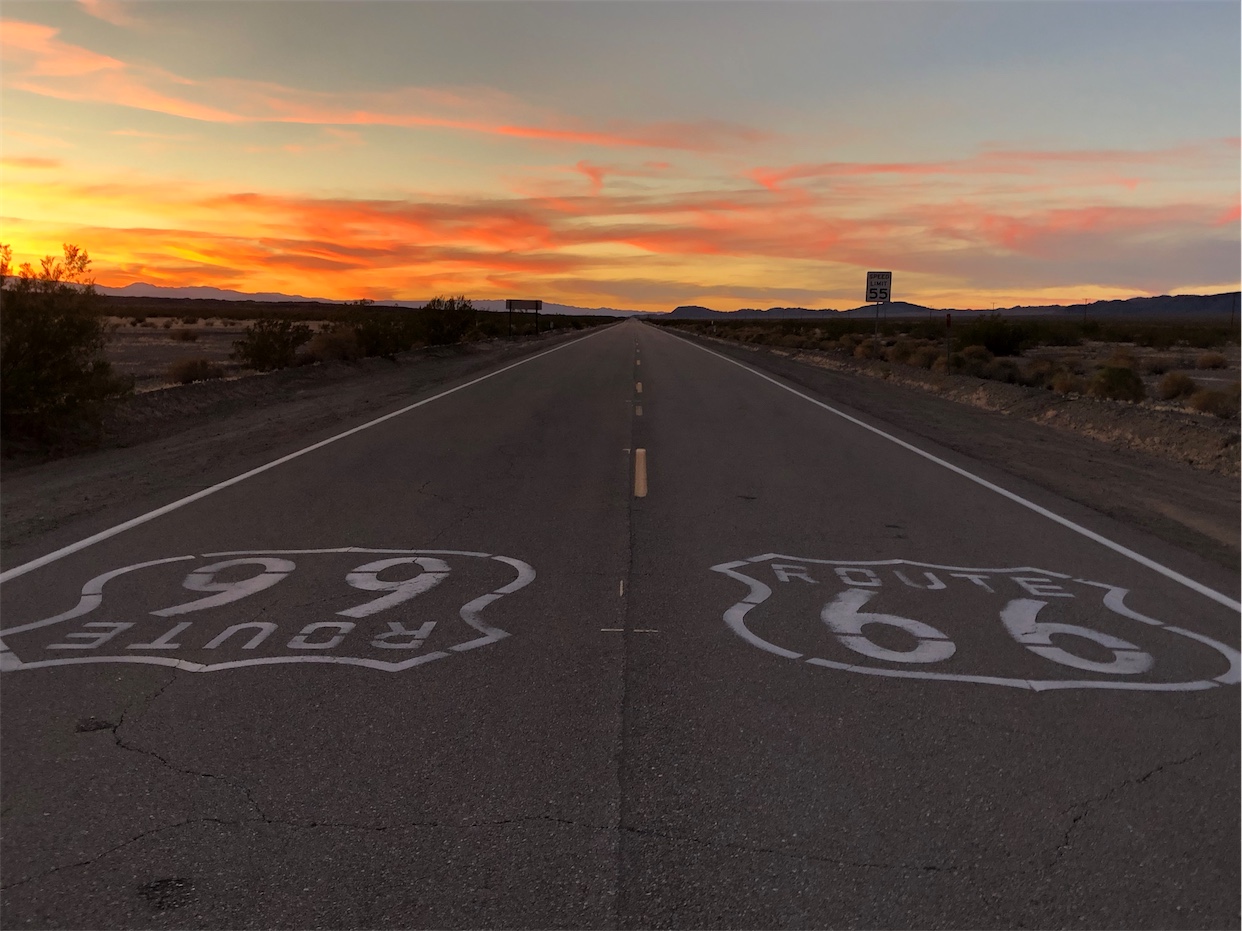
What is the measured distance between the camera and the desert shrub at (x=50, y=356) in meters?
14.2

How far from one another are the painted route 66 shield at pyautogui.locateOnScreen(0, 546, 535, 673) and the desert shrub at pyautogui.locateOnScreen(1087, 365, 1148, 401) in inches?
922

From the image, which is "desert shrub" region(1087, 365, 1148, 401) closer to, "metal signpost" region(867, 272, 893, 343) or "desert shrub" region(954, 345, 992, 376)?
"desert shrub" region(954, 345, 992, 376)

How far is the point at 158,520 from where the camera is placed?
9.05 meters

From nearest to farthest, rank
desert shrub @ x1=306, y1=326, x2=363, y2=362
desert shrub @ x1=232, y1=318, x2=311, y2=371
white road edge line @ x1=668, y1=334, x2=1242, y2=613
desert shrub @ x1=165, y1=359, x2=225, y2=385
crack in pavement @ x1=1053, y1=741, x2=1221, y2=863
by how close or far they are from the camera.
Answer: crack in pavement @ x1=1053, y1=741, x2=1221, y2=863
white road edge line @ x1=668, y1=334, x2=1242, y2=613
desert shrub @ x1=165, y1=359, x2=225, y2=385
desert shrub @ x1=232, y1=318, x2=311, y2=371
desert shrub @ x1=306, y1=326, x2=363, y2=362

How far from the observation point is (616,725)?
15.1ft

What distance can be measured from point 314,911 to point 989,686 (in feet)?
11.8

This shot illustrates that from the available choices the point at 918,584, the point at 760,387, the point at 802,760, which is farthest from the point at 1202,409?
the point at 802,760

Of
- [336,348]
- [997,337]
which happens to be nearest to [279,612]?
[336,348]

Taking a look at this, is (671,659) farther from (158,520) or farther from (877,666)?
(158,520)

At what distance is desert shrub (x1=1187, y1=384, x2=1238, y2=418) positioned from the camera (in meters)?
22.3

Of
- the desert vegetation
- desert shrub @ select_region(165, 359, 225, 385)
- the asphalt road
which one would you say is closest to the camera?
the asphalt road

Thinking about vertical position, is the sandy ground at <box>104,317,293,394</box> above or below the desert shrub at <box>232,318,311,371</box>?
below

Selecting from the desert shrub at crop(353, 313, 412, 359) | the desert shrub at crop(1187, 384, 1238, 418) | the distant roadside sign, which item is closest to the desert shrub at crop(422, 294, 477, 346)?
the desert shrub at crop(353, 313, 412, 359)

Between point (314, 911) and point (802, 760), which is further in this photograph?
point (802, 760)
